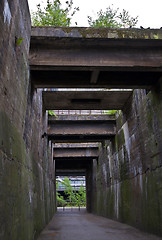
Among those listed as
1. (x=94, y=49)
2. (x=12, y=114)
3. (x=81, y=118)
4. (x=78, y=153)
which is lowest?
(x=78, y=153)

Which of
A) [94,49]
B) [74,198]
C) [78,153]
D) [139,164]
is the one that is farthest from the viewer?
[74,198]

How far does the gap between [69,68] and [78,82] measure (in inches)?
41.9

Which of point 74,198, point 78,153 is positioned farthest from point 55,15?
point 74,198

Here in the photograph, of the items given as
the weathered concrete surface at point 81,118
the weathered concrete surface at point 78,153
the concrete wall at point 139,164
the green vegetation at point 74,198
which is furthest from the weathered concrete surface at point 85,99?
the green vegetation at point 74,198

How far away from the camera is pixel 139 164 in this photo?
8.86m

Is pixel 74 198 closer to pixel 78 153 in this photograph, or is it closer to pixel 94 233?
pixel 78 153

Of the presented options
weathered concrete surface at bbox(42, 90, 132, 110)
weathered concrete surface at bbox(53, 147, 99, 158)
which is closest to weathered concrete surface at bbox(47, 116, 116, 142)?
weathered concrete surface at bbox(42, 90, 132, 110)

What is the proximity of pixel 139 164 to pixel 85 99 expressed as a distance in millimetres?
3709

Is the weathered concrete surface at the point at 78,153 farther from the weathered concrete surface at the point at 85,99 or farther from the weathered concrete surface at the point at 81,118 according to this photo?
the weathered concrete surface at the point at 85,99

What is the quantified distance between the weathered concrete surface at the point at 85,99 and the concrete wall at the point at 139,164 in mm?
492

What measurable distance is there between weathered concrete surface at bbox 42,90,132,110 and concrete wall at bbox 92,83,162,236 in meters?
0.49

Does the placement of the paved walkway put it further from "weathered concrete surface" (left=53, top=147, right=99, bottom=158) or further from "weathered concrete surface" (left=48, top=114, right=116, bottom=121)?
"weathered concrete surface" (left=53, top=147, right=99, bottom=158)

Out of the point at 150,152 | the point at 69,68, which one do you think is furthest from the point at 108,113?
the point at 69,68

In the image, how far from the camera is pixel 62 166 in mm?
26766
